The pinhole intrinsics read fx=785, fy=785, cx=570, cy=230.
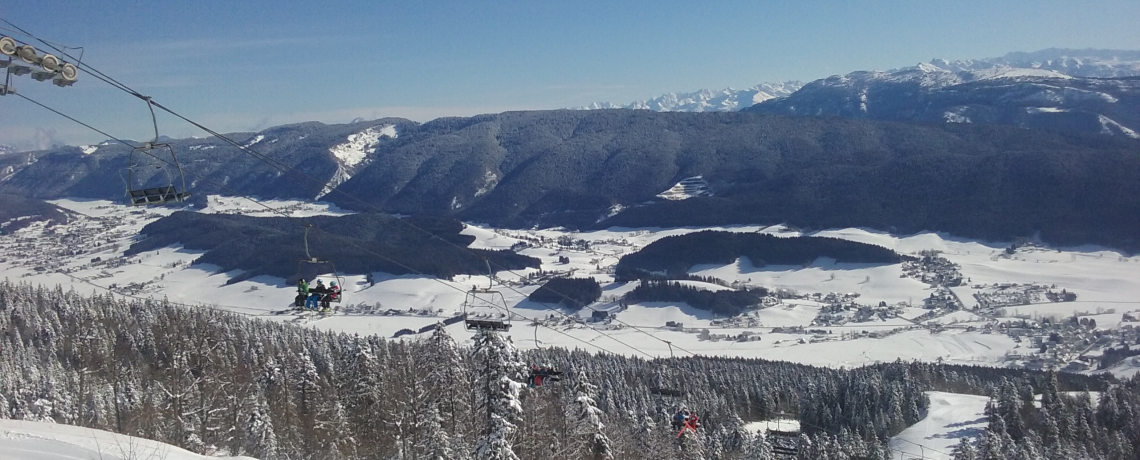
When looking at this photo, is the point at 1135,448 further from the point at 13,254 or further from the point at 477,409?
the point at 13,254

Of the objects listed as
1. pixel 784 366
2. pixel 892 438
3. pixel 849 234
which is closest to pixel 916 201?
pixel 849 234

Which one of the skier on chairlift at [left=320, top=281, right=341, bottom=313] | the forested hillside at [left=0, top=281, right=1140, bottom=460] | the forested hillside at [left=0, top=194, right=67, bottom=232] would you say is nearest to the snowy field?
the forested hillside at [left=0, top=281, right=1140, bottom=460]

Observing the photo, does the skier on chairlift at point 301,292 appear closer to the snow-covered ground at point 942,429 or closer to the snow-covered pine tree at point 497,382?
the snow-covered pine tree at point 497,382

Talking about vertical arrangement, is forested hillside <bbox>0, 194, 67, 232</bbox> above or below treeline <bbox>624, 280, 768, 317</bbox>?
above

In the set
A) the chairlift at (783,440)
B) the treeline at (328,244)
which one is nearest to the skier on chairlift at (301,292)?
the chairlift at (783,440)

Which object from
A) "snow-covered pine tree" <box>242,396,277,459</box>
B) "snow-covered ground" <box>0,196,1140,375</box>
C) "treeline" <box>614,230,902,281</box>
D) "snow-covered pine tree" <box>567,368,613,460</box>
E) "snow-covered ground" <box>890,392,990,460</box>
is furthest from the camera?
"treeline" <box>614,230,902,281</box>

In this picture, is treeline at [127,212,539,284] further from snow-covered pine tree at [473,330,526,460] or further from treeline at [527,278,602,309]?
snow-covered pine tree at [473,330,526,460]
